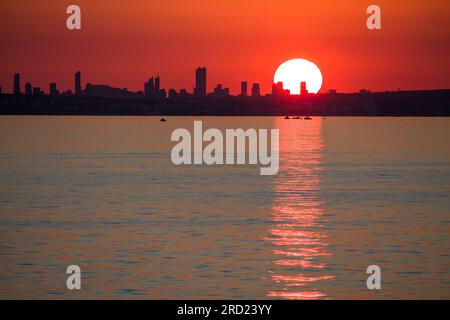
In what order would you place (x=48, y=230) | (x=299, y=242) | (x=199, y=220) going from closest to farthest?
(x=299, y=242) < (x=48, y=230) < (x=199, y=220)

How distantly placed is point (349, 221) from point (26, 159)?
2787 inches

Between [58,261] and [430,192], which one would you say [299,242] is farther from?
[430,192]

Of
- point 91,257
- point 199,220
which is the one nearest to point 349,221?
point 199,220

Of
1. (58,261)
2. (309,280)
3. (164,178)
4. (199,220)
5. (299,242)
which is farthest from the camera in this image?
(164,178)

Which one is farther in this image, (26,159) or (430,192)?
(26,159)

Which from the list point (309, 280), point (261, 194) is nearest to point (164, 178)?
point (261, 194)

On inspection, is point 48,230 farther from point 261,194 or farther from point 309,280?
point 261,194

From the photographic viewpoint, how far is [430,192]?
6794 centimetres

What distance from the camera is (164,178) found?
8069 centimetres

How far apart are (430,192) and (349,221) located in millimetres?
19705

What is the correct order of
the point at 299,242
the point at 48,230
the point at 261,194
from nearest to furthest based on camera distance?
the point at 299,242, the point at 48,230, the point at 261,194

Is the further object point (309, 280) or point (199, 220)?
point (199, 220)
